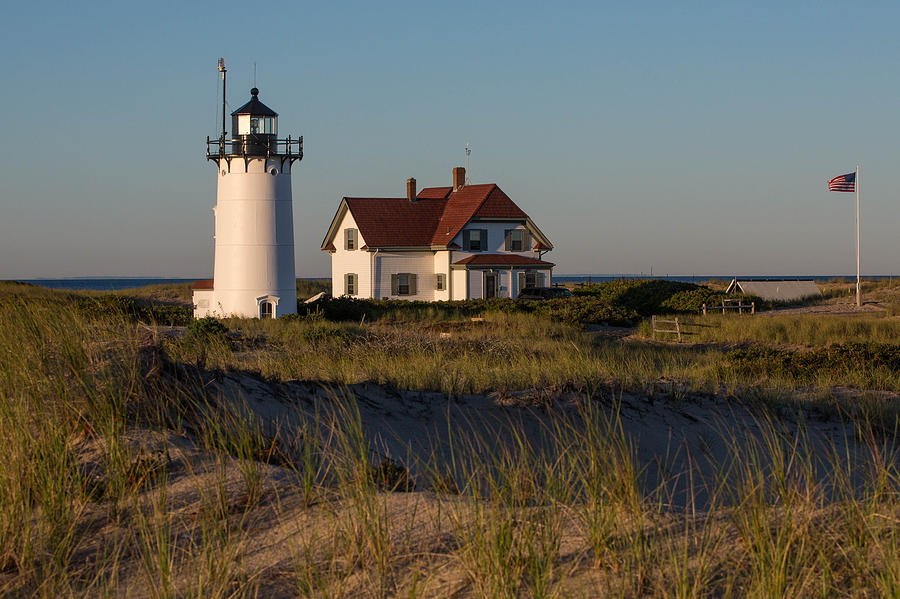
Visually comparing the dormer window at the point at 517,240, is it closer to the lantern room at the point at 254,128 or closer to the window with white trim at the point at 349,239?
the window with white trim at the point at 349,239

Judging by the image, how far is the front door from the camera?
46.0 meters

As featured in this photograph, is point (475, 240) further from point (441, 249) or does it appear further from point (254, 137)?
point (254, 137)

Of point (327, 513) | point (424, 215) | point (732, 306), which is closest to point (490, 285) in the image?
point (424, 215)

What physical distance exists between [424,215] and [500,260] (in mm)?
5631

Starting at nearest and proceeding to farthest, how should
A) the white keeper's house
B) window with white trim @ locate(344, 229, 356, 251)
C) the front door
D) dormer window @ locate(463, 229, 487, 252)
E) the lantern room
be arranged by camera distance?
the lantern room, the front door, the white keeper's house, dormer window @ locate(463, 229, 487, 252), window with white trim @ locate(344, 229, 356, 251)

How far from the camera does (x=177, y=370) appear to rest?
24.4 ft

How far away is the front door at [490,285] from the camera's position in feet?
151

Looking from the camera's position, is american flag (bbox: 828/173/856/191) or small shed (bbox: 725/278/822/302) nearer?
american flag (bbox: 828/173/856/191)

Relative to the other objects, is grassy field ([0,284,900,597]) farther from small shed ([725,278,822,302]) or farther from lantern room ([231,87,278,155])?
small shed ([725,278,822,302])

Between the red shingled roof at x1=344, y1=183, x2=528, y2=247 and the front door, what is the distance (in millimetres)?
2780

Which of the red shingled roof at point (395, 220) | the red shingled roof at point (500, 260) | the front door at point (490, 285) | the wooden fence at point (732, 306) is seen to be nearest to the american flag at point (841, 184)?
the wooden fence at point (732, 306)

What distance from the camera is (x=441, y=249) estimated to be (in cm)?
4672

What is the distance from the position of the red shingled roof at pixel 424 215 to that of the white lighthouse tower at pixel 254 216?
13.9m

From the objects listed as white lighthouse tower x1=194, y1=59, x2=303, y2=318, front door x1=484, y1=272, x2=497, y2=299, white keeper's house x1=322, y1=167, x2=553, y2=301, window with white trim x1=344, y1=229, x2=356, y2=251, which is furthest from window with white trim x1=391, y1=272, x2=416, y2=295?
white lighthouse tower x1=194, y1=59, x2=303, y2=318
